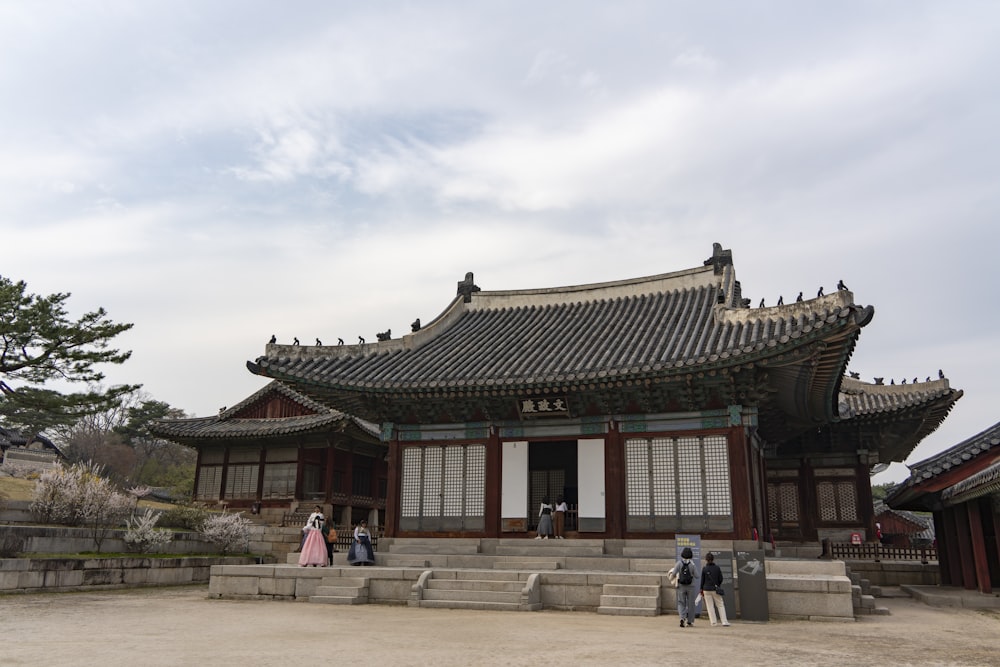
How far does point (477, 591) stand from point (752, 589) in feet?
17.8

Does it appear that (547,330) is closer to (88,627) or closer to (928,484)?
(928,484)

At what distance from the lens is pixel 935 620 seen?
13.2 m

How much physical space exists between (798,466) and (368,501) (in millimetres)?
23893

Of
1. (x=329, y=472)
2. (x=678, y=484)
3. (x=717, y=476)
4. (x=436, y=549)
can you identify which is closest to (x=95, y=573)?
(x=436, y=549)

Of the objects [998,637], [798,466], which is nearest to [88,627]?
[998,637]

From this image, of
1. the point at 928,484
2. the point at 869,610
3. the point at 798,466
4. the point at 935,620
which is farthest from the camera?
the point at 798,466

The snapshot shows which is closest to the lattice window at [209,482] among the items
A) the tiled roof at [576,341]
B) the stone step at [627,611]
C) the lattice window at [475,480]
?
the tiled roof at [576,341]

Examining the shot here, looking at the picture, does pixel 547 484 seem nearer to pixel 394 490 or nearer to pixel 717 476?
pixel 394 490

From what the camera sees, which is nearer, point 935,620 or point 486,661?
point 486,661

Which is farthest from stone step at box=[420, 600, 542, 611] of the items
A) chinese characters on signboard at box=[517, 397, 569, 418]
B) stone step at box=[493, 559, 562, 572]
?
chinese characters on signboard at box=[517, 397, 569, 418]

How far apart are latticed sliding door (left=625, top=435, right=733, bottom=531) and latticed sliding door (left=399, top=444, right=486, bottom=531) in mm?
4053

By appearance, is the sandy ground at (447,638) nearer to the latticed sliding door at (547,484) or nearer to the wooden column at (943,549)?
the wooden column at (943,549)

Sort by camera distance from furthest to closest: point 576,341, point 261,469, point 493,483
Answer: point 261,469 → point 576,341 → point 493,483

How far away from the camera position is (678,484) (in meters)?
17.6
